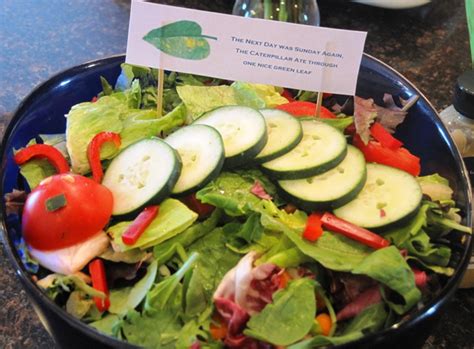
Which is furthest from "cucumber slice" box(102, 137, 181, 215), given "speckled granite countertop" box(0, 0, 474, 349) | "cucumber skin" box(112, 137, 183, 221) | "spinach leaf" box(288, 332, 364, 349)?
"speckled granite countertop" box(0, 0, 474, 349)

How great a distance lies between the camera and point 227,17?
37.3 inches

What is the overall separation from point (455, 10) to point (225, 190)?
1.20 metres

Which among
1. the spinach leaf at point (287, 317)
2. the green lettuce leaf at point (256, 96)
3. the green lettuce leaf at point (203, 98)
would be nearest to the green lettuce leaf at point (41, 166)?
the green lettuce leaf at point (203, 98)

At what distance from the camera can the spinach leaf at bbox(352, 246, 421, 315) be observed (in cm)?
74

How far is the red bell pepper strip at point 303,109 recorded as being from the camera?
1068 millimetres

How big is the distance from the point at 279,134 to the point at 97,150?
0.98ft

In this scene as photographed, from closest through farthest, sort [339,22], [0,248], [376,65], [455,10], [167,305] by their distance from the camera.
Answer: [167,305] → [0,248] → [376,65] → [339,22] → [455,10]

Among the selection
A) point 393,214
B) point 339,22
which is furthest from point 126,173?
point 339,22

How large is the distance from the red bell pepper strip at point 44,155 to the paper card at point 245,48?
0.66 ft

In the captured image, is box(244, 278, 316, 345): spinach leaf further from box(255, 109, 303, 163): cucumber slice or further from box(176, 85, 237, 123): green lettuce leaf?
box(176, 85, 237, 123): green lettuce leaf

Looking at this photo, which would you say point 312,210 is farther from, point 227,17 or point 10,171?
point 10,171

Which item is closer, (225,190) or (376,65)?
(225,190)

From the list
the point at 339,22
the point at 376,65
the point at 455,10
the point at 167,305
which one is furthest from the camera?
the point at 455,10

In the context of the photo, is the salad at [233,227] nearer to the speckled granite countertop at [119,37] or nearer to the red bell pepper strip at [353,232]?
the red bell pepper strip at [353,232]
